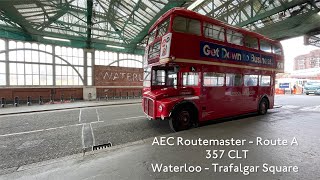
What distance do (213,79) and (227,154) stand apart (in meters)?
3.42

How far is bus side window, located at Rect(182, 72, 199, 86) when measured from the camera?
6025 millimetres

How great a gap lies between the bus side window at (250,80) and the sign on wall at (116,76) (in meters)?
14.8

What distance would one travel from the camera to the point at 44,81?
17.1m

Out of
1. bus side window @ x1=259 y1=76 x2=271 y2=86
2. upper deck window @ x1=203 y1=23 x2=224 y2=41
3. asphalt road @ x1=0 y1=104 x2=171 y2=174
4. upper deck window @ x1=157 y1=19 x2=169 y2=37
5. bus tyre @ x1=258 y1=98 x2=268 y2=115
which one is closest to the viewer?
asphalt road @ x1=0 y1=104 x2=171 y2=174

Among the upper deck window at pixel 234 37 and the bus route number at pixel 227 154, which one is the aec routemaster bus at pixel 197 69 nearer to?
the upper deck window at pixel 234 37

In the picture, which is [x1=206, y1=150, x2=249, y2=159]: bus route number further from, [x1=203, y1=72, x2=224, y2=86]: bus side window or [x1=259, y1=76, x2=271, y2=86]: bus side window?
[x1=259, y1=76, x2=271, y2=86]: bus side window

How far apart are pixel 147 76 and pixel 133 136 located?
2639 millimetres

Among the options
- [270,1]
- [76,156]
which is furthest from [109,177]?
[270,1]

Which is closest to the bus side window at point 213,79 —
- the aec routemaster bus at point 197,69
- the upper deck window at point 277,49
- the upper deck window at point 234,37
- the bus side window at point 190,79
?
the aec routemaster bus at point 197,69

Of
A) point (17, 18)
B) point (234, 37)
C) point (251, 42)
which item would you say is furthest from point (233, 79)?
point (17, 18)

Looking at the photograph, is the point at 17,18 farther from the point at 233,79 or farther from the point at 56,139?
the point at 233,79

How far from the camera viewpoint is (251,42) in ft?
25.0

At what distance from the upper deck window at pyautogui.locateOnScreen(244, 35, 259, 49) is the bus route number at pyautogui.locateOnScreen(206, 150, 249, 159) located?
5481mm

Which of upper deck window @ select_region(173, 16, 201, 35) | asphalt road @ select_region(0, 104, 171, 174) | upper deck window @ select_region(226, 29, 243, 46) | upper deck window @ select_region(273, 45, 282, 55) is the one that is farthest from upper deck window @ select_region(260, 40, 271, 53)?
asphalt road @ select_region(0, 104, 171, 174)
